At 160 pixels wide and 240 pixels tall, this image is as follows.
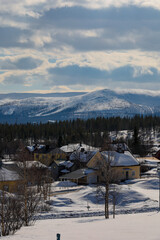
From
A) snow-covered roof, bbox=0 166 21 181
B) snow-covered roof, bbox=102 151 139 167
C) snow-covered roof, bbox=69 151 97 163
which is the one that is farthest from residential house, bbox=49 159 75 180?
snow-covered roof, bbox=0 166 21 181

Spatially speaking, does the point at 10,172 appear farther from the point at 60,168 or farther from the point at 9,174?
the point at 60,168

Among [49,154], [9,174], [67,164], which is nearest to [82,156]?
[67,164]

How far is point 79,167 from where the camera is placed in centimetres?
8650

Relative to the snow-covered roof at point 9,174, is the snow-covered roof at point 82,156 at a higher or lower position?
higher

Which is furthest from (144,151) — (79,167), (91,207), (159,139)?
(91,207)

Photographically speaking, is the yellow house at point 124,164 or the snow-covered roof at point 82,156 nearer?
the yellow house at point 124,164

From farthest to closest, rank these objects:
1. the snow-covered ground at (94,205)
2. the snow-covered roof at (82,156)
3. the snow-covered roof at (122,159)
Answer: the snow-covered roof at (82,156)
the snow-covered roof at (122,159)
the snow-covered ground at (94,205)

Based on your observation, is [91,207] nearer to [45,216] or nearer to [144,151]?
[45,216]

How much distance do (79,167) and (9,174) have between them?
24.3m

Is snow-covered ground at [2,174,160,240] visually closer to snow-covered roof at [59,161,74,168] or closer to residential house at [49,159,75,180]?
residential house at [49,159,75,180]

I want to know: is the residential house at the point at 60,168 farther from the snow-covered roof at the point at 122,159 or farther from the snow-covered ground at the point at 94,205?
the snow-covered ground at the point at 94,205

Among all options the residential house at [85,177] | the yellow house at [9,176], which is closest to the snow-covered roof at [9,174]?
the yellow house at [9,176]

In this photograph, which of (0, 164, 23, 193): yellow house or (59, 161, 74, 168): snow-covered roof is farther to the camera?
(59, 161, 74, 168): snow-covered roof

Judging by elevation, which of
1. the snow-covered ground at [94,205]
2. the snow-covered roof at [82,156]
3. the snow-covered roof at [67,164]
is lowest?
the snow-covered ground at [94,205]
